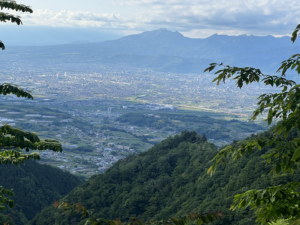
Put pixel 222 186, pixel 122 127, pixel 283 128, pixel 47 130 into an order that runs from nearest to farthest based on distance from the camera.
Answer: pixel 283 128
pixel 222 186
pixel 47 130
pixel 122 127

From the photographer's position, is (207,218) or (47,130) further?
(47,130)

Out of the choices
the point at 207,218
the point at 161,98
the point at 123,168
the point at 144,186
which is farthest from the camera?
the point at 161,98

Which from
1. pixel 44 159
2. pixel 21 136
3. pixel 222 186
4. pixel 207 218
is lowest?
pixel 44 159

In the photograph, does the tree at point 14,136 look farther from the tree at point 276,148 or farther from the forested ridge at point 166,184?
the forested ridge at point 166,184

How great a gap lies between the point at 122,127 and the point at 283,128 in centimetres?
11126

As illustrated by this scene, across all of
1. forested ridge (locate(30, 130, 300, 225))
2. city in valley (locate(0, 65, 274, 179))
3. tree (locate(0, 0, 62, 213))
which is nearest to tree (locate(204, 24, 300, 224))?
tree (locate(0, 0, 62, 213))

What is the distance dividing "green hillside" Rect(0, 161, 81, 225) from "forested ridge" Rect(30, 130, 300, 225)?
5.91 metres

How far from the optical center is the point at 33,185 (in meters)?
49.4

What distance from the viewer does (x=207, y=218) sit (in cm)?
340

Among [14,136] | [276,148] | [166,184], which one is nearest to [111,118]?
[166,184]

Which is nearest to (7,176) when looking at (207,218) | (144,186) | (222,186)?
(144,186)

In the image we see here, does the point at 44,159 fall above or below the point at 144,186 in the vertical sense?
below

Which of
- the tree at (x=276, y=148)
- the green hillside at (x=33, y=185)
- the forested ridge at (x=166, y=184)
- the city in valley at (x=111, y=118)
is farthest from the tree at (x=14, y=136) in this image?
the city in valley at (x=111, y=118)

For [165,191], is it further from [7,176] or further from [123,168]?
[7,176]
